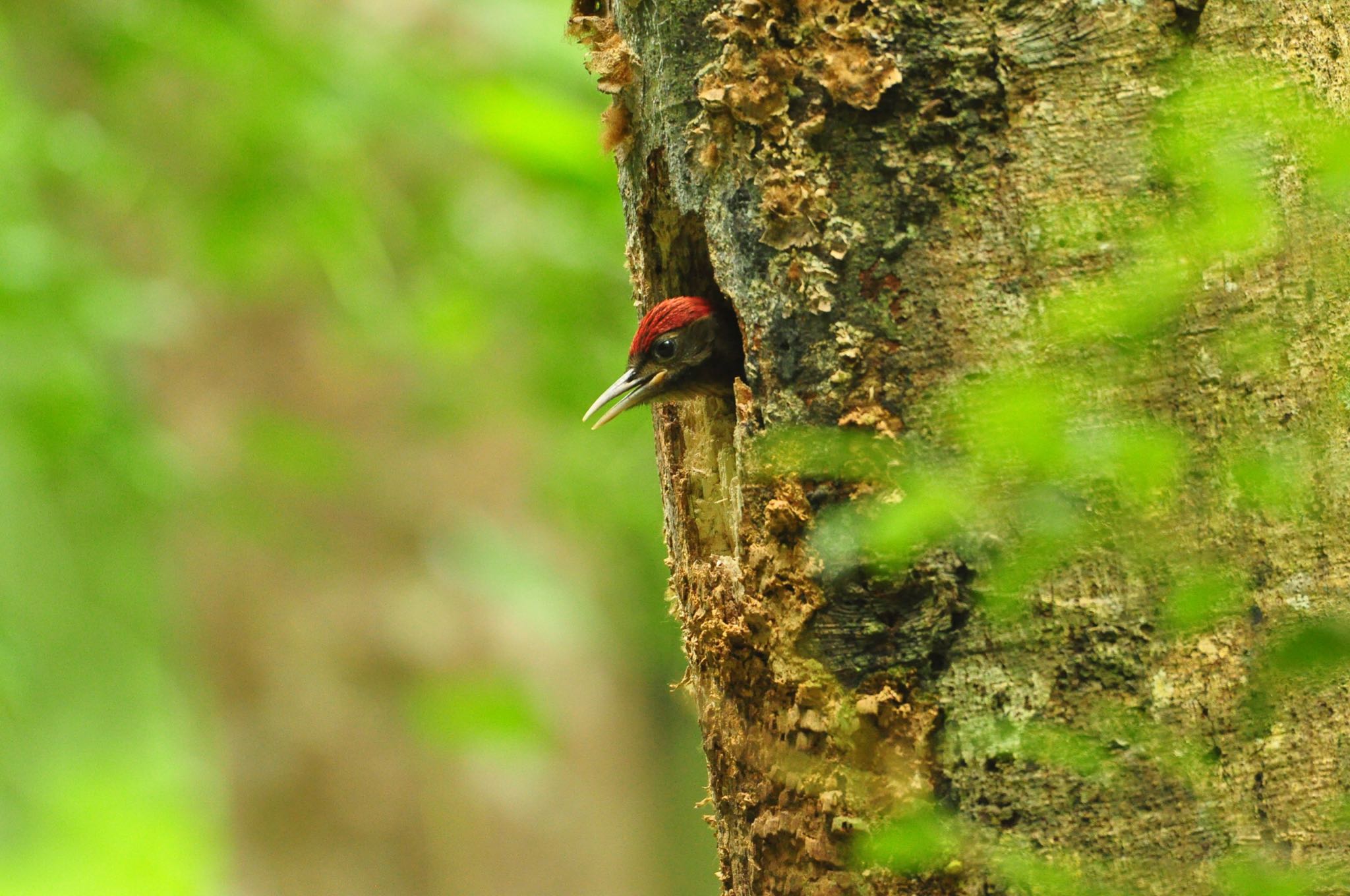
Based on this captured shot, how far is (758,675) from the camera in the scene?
185 centimetres

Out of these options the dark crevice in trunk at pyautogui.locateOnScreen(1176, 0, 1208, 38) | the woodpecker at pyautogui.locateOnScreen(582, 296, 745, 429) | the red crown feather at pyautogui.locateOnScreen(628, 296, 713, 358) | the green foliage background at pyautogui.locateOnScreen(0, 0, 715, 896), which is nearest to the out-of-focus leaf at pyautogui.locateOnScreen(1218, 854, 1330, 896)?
the dark crevice in trunk at pyautogui.locateOnScreen(1176, 0, 1208, 38)

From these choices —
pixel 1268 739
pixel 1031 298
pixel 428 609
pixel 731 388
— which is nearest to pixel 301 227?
pixel 428 609

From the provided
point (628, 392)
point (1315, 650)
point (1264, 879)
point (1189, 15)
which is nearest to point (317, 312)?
point (628, 392)

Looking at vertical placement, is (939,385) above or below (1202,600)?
above

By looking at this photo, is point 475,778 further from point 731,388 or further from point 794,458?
point 794,458

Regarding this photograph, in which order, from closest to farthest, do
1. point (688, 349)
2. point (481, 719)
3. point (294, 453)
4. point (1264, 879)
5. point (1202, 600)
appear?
1. point (1202, 600)
2. point (1264, 879)
3. point (688, 349)
4. point (481, 719)
5. point (294, 453)

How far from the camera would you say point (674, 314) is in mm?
2631

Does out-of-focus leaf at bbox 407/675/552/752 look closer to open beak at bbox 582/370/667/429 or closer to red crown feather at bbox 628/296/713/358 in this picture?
open beak at bbox 582/370/667/429

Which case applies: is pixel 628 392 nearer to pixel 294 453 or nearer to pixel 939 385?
pixel 939 385

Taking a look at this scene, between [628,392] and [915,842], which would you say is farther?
[628,392]

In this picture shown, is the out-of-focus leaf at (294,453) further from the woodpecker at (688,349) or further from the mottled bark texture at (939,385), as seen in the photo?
the mottled bark texture at (939,385)

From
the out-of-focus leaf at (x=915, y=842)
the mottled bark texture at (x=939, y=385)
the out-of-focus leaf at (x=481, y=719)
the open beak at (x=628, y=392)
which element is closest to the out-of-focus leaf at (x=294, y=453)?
the out-of-focus leaf at (x=481, y=719)

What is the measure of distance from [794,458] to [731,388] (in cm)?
75

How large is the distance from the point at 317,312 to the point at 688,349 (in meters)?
3.71
